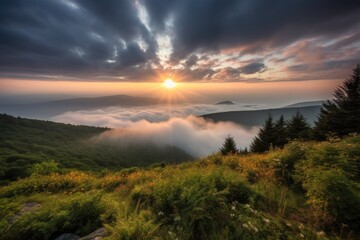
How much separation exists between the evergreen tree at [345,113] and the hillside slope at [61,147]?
270ft

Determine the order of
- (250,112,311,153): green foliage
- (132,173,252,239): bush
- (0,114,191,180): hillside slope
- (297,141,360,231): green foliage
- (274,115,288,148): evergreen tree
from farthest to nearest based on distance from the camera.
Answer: (0,114,191,180): hillside slope
(274,115,288,148): evergreen tree
(250,112,311,153): green foliage
(297,141,360,231): green foliage
(132,173,252,239): bush

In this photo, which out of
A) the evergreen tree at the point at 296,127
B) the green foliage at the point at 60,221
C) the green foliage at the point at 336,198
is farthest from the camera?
the evergreen tree at the point at 296,127

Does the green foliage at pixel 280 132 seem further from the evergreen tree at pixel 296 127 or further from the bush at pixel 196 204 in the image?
the bush at pixel 196 204

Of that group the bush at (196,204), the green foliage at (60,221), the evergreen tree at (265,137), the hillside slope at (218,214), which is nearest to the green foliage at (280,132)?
the evergreen tree at (265,137)

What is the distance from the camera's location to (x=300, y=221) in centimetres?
433

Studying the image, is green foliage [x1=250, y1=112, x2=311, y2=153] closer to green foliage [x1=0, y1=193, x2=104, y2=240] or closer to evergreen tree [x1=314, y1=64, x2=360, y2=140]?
evergreen tree [x1=314, y1=64, x2=360, y2=140]

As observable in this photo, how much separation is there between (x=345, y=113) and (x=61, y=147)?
446ft

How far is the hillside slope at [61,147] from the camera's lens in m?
84.9

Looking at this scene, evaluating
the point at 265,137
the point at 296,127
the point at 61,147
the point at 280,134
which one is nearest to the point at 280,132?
the point at 280,134

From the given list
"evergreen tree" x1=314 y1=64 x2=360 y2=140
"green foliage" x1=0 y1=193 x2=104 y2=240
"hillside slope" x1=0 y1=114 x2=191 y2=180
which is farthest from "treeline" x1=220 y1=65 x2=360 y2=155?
"hillside slope" x1=0 y1=114 x2=191 y2=180

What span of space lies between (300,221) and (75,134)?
187m

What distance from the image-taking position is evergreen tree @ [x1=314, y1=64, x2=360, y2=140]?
20.7 m

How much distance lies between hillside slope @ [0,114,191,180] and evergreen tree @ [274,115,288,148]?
246 ft

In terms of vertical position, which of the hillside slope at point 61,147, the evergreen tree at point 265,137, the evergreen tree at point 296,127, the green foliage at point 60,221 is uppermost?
the green foliage at point 60,221
